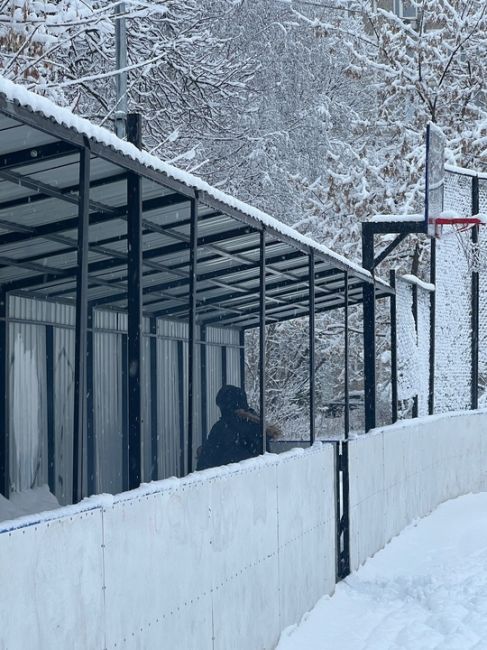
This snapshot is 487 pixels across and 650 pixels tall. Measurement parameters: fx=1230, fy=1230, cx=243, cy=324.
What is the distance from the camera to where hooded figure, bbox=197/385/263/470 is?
36.9 feet

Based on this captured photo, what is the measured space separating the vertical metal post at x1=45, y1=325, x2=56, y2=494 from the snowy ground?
11.1 feet

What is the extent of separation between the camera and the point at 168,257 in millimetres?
12102

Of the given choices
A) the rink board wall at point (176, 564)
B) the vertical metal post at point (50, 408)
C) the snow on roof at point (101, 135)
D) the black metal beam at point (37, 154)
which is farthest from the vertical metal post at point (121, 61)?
the black metal beam at point (37, 154)

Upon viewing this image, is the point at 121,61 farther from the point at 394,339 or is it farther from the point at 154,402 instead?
the point at 394,339

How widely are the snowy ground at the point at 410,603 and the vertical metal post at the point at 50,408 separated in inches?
133

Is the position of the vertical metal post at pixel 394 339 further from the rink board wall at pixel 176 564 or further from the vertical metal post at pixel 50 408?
the rink board wall at pixel 176 564

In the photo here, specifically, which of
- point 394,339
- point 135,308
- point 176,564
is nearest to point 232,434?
point 135,308

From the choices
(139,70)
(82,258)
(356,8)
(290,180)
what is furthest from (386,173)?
(82,258)

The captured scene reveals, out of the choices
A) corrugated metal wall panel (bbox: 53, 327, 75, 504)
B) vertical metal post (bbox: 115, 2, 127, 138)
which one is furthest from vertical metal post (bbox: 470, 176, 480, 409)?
corrugated metal wall panel (bbox: 53, 327, 75, 504)

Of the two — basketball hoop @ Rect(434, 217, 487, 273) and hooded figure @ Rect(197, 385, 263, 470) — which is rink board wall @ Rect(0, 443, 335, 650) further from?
basketball hoop @ Rect(434, 217, 487, 273)

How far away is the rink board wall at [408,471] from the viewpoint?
11336 mm

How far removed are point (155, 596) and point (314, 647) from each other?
2.71 meters

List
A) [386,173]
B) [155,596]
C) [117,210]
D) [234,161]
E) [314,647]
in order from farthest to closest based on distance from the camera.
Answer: [234,161]
[386,173]
[117,210]
[314,647]
[155,596]

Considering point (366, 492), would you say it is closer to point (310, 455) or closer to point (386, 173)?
point (310, 455)
